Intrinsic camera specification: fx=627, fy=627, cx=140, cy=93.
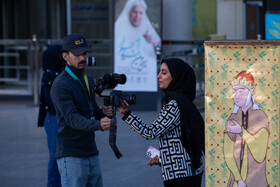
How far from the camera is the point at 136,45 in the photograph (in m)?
11.4

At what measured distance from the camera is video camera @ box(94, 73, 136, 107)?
430 centimetres

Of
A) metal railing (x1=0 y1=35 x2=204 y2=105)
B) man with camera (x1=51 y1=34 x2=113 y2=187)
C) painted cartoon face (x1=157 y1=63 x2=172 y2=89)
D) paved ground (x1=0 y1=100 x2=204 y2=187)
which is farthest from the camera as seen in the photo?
metal railing (x1=0 y1=35 x2=204 y2=105)

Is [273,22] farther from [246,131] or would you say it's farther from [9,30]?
[9,30]

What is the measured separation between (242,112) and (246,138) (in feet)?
0.59

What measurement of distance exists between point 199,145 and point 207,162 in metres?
0.16

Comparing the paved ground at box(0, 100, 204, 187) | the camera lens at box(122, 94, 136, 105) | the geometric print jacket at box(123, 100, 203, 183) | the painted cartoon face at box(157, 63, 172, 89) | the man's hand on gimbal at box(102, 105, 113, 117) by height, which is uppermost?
the painted cartoon face at box(157, 63, 172, 89)

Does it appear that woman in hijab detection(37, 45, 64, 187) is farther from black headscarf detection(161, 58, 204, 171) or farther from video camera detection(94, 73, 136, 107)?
black headscarf detection(161, 58, 204, 171)

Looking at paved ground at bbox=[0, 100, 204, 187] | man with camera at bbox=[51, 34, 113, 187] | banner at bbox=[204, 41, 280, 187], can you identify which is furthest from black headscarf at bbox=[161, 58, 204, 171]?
paved ground at bbox=[0, 100, 204, 187]

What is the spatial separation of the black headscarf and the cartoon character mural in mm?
241

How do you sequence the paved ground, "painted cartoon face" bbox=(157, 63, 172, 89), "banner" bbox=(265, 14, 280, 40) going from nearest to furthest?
1. "painted cartoon face" bbox=(157, 63, 172, 89)
2. the paved ground
3. "banner" bbox=(265, 14, 280, 40)

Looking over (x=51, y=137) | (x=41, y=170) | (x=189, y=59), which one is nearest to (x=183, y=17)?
(x=189, y=59)

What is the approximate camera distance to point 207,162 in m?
4.27

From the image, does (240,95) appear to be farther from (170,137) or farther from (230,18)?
(230,18)

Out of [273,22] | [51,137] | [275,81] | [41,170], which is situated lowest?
[41,170]
